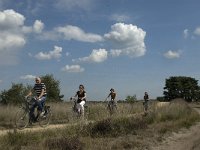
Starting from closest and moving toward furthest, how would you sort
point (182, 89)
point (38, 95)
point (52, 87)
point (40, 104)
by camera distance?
1. point (38, 95)
2. point (40, 104)
3. point (52, 87)
4. point (182, 89)

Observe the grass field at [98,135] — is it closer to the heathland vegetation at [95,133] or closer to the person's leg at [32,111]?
the heathland vegetation at [95,133]

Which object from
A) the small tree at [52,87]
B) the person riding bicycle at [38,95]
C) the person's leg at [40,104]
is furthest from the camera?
the small tree at [52,87]

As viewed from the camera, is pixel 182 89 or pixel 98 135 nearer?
pixel 98 135

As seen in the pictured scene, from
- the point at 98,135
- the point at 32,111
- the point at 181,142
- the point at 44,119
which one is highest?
the point at 32,111

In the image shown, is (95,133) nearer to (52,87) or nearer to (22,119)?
(22,119)

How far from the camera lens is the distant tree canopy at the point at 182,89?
103500mm

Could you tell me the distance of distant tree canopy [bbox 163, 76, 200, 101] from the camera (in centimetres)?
10350

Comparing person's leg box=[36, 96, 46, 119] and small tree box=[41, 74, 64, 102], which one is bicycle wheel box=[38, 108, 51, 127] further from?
small tree box=[41, 74, 64, 102]

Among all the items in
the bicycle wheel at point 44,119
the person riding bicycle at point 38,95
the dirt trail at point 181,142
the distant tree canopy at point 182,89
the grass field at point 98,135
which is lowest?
the dirt trail at point 181,142

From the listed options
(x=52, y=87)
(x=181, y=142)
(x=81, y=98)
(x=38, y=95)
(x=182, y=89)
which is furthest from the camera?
(x=182, y=89)

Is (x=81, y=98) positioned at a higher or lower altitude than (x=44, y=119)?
higher

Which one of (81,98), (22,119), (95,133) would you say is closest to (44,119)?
(22,119)

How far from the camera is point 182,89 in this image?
10288cm

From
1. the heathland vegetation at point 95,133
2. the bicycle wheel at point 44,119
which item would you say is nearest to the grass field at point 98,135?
the heathland vegetation at point 95,133
